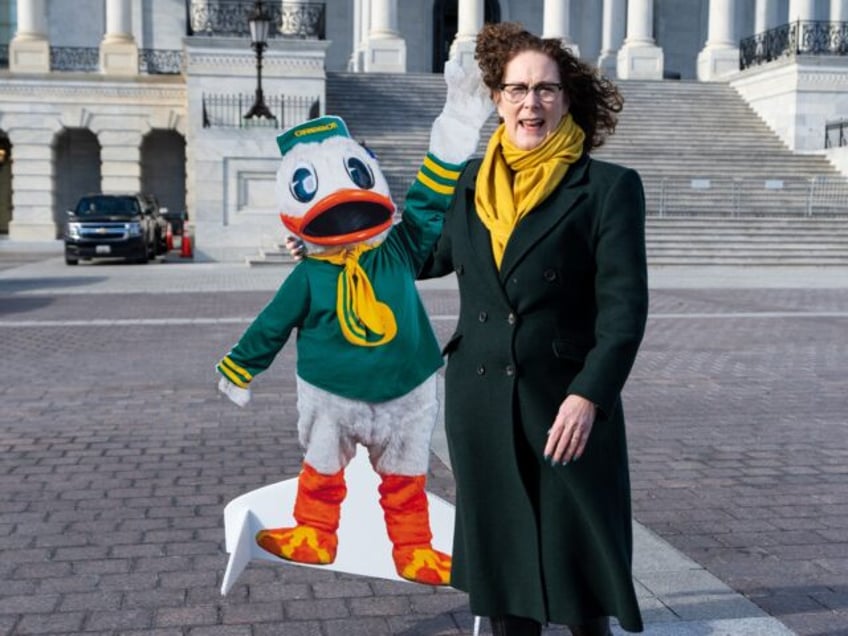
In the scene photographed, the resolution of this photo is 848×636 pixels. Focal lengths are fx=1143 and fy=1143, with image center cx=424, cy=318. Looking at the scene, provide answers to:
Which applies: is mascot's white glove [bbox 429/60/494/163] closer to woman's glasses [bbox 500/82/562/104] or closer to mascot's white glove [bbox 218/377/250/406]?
woman's glasses [bbox 500/82/562/104]

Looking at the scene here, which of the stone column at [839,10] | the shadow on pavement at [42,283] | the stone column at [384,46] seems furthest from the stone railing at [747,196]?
the shadow on pavement at [42,283]

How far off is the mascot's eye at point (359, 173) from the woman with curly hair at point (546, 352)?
59 cm

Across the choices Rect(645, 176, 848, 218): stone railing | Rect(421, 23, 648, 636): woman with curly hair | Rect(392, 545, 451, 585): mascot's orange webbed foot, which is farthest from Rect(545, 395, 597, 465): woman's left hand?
Rect(645, 176, 848, 218): stone railing

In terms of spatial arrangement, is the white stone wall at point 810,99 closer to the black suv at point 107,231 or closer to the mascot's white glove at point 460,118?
the black suv at point 107,231

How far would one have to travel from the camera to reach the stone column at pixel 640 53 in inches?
1454

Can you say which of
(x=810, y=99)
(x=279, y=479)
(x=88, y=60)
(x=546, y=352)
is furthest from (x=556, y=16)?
(x=546, y=352)

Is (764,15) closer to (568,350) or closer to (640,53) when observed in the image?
(640,53)

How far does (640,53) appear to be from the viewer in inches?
1455

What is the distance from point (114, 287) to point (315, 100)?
1125 cm

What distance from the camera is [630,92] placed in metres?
34.2

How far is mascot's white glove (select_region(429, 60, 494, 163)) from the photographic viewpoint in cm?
391

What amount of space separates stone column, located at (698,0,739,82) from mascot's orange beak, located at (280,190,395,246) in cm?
3476

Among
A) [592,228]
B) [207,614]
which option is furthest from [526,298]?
[207,614]

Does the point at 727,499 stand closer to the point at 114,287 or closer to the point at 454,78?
the point at 454,78
